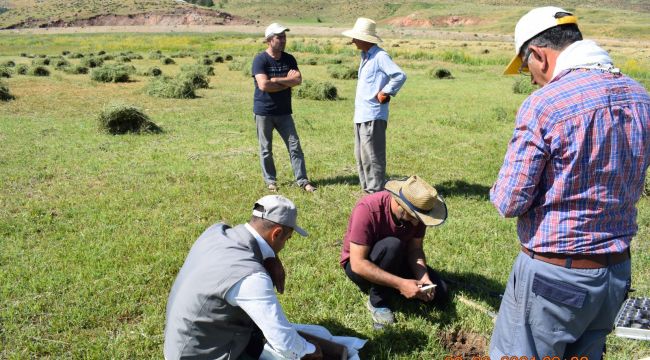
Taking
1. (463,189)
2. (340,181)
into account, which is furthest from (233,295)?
(463,189)

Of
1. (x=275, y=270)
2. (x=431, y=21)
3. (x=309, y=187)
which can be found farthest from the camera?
(x=431, y=21)

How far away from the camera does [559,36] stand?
2.05 meters

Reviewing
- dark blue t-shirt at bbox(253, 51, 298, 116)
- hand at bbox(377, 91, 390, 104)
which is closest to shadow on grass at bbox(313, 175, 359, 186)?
dark blue t-shirt at bbox(253, 51, 298, 116)

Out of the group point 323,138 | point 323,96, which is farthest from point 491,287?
point 323,96

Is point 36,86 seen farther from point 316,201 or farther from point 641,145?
point 641,145

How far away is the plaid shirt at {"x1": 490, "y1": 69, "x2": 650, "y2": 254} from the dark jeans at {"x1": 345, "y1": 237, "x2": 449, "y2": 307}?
5.43 feet

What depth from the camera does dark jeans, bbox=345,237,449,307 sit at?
12.3 feet

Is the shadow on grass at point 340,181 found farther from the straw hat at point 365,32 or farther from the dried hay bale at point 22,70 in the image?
the dried hay bale at point 22,70

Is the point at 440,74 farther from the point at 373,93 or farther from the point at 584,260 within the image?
the point at 584,260

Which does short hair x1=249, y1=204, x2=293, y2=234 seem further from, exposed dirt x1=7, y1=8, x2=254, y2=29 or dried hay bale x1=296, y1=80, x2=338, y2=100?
exposed dirt x1=7, y1=8, x2=254, y2=29

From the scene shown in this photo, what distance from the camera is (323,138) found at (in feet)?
33.0

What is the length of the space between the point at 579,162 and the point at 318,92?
13.3 meters

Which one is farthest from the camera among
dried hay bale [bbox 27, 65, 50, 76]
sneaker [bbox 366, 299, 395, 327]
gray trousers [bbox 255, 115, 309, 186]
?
dried hay bale [bbox 27, 65, 50, 76]

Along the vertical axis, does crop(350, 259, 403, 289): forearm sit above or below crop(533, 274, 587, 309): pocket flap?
below
